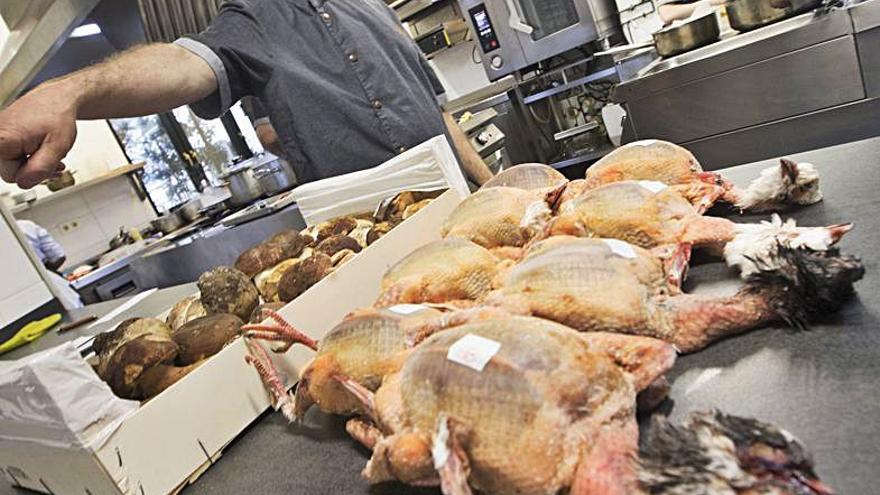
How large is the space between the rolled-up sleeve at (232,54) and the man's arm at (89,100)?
5cm

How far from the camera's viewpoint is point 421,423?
658 millimetres

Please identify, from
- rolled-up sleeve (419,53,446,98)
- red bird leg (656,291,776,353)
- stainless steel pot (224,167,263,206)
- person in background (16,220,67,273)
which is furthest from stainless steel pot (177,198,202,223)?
red bird leg (656,291,776,353)

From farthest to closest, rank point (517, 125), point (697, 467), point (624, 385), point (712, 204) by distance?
point (517, 125), point (712, 204), point (624, 385), point (697, 467)

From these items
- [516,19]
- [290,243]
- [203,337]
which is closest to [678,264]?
Result: [203,337]

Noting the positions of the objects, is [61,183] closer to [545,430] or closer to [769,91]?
[769,91]

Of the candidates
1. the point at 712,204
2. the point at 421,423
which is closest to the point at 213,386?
the point at 421,423

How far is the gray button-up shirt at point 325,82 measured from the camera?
80.9 inches

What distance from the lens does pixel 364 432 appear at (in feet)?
2.66

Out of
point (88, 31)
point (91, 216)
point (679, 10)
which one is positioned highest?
point (88, 31)

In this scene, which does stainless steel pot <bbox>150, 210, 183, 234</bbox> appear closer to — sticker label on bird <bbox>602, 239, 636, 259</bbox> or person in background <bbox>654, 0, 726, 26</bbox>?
person in background <bbox>654, 0, 726, 26</bbox>

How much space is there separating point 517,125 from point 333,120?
2.55 m

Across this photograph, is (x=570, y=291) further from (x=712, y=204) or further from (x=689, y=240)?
(x=712, y=204)

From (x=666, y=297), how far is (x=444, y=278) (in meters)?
0.38

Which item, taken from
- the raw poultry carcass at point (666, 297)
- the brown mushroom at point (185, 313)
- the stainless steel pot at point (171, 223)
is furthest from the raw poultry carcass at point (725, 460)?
the stainless steel pot at point (171, 223)
